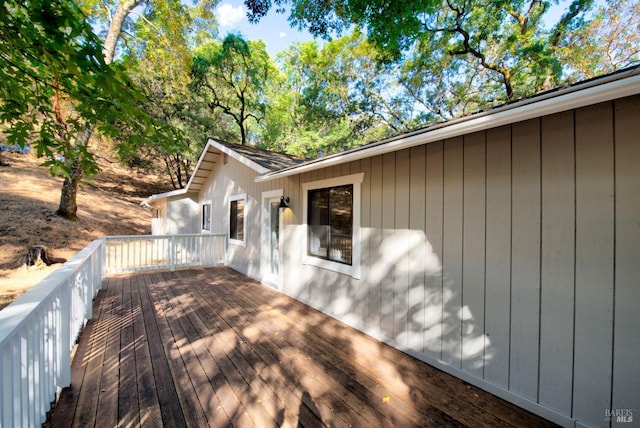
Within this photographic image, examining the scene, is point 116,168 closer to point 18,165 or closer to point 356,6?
point 18,165

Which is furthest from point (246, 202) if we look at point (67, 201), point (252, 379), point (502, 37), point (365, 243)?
point (502, 37)

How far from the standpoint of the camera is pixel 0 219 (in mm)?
8922

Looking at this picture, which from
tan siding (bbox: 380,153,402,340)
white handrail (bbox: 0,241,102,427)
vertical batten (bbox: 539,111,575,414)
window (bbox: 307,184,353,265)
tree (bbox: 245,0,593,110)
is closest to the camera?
white handrail (bbox: 0,241,102,427)

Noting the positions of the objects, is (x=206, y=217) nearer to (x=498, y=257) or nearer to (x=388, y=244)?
(x=388, y=244)

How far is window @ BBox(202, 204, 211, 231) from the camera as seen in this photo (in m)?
9.73

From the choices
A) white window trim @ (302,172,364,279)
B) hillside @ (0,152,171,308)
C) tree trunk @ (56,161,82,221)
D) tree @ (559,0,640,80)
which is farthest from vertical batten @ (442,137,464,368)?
tree trunk @ (56,161,82,221)

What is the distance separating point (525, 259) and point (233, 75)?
55.9 ft

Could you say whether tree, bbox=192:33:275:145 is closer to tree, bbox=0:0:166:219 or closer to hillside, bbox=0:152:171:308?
hillside, bbox=0:152:171:308

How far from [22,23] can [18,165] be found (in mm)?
19752

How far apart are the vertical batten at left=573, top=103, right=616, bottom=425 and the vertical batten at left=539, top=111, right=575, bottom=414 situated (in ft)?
0.14

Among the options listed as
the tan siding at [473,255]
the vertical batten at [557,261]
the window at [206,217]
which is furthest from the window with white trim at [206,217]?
the vertical batten at [557,261]

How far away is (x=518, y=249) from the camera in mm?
2281

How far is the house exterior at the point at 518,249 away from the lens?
1818 millimetres

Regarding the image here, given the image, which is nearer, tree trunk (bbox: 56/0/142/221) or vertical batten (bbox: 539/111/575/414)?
vertical batten (bbox: 539/111/575/414)
